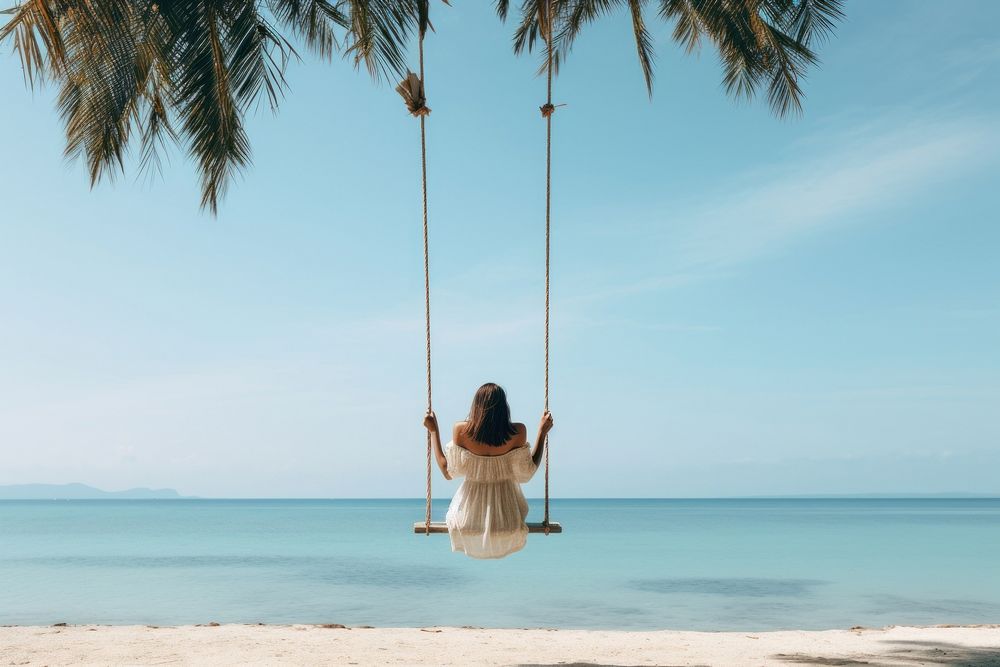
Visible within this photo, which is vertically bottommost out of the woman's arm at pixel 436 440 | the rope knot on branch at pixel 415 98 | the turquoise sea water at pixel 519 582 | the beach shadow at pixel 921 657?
the turquoise sea water at pixel 519 582

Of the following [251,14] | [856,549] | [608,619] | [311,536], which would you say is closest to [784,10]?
[251,14]

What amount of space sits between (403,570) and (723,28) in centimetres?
1737

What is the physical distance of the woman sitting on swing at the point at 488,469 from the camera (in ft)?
15.2

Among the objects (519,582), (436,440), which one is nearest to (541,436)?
(436,440)

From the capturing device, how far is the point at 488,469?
4.69 m

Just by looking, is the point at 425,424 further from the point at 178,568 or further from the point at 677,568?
the point at 178,568

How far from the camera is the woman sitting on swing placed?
4637mm

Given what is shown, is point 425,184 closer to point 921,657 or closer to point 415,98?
point 415,98

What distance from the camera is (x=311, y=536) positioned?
36.5 meters

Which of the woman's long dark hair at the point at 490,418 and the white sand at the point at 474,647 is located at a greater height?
the woman's long dark hair at the point at 490,418

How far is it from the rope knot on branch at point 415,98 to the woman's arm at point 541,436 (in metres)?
1.99

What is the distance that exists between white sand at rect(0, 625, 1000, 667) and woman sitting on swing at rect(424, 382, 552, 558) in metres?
2.51

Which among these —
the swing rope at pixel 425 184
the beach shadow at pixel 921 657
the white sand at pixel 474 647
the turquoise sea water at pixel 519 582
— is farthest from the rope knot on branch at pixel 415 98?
the turquoise sea water at pixel 519 582

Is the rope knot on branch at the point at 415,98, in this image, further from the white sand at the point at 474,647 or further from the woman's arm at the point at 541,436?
the white sand at the point at 474,647
